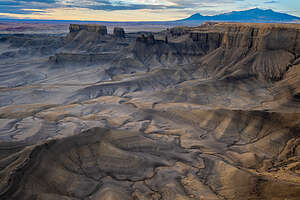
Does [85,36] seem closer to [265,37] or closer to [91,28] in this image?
[91,28]

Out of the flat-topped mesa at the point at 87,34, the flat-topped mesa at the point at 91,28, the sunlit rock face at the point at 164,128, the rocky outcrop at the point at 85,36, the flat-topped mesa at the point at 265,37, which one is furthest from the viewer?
the flat-topped mesa at the point at 91,28

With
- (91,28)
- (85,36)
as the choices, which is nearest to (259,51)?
(85,36)

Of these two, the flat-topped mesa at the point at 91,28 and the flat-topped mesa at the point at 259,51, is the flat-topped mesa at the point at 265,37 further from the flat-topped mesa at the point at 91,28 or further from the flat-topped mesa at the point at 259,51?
the flat-topped mesa at the point at 91,28

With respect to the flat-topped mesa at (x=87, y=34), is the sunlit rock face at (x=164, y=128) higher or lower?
lower

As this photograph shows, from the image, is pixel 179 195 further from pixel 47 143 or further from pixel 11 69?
pixel 11 69

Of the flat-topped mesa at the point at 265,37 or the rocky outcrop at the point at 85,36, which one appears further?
the rocky outcrop at the point at 85,36

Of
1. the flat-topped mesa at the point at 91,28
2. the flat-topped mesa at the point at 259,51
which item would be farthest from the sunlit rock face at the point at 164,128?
the flat-topped mesa at the point at 91,28

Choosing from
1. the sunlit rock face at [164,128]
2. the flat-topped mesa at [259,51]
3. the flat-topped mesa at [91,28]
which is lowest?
the sunlit rock face at [164,128]

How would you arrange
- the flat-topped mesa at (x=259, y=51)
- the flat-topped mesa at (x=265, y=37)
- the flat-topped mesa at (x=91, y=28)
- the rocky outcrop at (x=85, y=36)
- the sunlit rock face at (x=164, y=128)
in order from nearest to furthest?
the sunlit rock face at (x=164, y=128), the flat-topped mesa at (x=259, y=51), the flat-topped mesa at (x=265, y=37), the rocky outcrop at (x=85, y=36), the flat-topped mesa at (x=91, y=28)

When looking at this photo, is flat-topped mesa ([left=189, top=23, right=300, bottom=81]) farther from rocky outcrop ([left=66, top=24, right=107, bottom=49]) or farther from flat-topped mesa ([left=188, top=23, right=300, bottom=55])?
rocky outcrop ([left=66, top=24, right=107, bottom=49])

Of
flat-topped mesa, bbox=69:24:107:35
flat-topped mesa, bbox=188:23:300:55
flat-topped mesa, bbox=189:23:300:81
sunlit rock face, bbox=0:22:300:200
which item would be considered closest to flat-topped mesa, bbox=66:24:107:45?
flat-topped mesa, bbox=69:24:107:35
